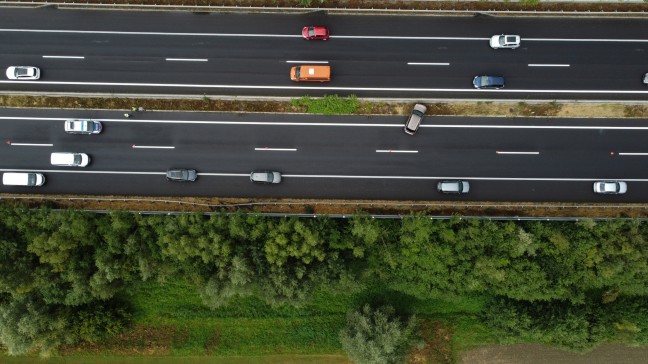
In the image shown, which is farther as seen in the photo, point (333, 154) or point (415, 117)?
point (333, 154)

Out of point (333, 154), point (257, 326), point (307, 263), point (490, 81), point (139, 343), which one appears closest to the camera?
point (307, 263)

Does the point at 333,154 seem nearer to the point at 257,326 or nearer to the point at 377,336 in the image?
the point at 377,336

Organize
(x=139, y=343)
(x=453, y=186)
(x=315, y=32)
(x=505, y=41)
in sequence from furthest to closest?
(x=139, y=343) → (x=315, y=32) → (x=505, y=41) → (x=453, y=186)

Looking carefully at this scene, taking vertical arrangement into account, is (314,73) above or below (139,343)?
above

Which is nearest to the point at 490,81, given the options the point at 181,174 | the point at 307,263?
the point at 307,263

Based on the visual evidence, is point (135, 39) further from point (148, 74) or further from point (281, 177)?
point (281, 177)

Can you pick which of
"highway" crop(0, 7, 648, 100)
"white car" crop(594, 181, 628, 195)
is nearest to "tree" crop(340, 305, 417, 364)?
"highway" crop(0, 7, 648, 100)

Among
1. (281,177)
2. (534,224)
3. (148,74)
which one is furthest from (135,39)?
(534,224)
